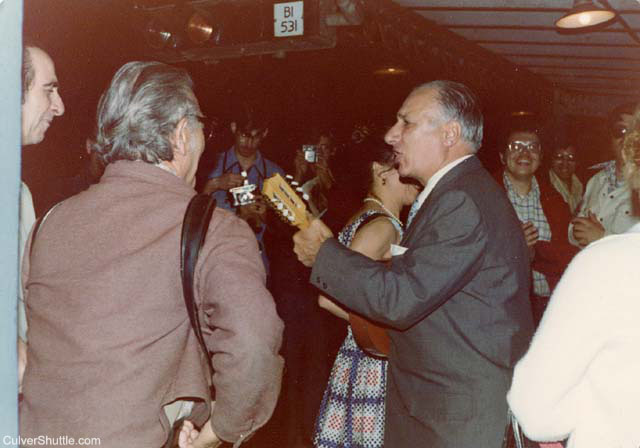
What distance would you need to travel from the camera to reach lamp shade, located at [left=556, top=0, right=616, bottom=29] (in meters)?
4.78

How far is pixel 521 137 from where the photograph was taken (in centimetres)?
451

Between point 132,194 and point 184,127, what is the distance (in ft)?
0.88

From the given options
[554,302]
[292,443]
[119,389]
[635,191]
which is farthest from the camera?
[292,443]

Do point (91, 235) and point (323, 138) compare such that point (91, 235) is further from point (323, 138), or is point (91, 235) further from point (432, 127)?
point (323, 138)

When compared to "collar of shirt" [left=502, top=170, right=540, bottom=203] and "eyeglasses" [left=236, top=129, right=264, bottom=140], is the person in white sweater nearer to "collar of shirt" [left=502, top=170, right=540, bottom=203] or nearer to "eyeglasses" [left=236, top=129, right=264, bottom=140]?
"collar of shirt" [left=502, top=170, right=540, bottom=203]

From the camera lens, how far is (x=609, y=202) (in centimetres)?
407

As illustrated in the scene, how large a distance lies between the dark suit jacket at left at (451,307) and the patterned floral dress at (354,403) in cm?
58

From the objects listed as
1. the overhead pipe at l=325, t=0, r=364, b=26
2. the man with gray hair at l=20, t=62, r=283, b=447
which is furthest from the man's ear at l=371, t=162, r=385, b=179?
the overhead pipe at l=325, t=0, r=364, b=26

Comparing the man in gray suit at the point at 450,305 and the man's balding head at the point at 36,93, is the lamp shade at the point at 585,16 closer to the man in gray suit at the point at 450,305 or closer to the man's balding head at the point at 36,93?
the man in gray suit at the point at 450,305

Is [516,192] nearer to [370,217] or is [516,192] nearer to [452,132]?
[370,217]

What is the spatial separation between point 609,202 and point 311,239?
2.57 metres

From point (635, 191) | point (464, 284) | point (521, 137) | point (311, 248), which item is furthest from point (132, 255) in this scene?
point (521, 137)

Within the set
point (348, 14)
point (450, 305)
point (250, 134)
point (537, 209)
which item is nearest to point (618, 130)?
point (537, 209)

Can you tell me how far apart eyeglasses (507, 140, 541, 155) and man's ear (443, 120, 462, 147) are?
2185 mm
